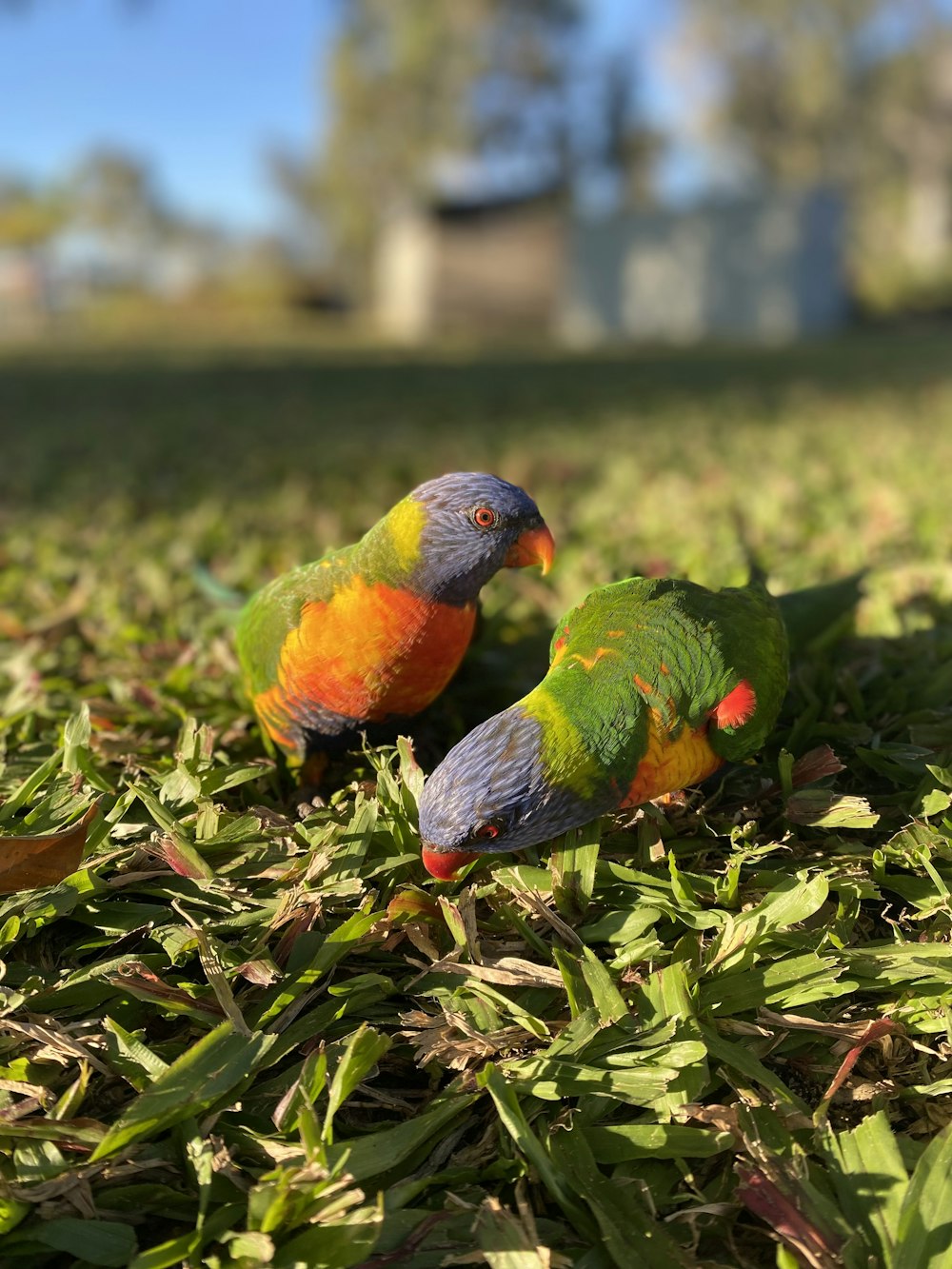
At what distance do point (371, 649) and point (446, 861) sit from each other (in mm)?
411

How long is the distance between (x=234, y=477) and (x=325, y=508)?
36.3 inches

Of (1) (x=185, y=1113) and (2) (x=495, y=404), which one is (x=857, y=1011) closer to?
(1) (x=185, y=1113)

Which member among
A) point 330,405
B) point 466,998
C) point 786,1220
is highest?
point 330,405

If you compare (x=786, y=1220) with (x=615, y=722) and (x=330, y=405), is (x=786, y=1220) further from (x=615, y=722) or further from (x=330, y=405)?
(x=330, y=405)

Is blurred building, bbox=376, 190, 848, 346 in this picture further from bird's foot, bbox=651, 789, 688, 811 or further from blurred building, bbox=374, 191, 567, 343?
bird's foot, bbox=651, 789, 688, 811

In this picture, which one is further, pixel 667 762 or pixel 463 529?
pixel 463 529

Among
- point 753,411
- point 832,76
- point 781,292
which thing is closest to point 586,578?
point 753,411

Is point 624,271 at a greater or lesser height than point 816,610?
greater

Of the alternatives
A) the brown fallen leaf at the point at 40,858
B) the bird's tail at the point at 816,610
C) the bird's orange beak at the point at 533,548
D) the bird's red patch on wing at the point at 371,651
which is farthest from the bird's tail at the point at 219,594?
the bird's tail at the point at 816,610

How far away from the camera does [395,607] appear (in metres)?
1.65

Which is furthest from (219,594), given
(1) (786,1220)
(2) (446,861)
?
(1) (786,1220)

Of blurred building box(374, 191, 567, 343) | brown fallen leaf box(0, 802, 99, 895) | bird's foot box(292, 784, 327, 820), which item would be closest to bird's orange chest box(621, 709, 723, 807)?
bird's foot box(292, 784, 327, 820)

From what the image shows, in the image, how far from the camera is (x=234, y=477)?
4816mm

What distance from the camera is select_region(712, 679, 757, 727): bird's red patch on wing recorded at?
5.08 feet
